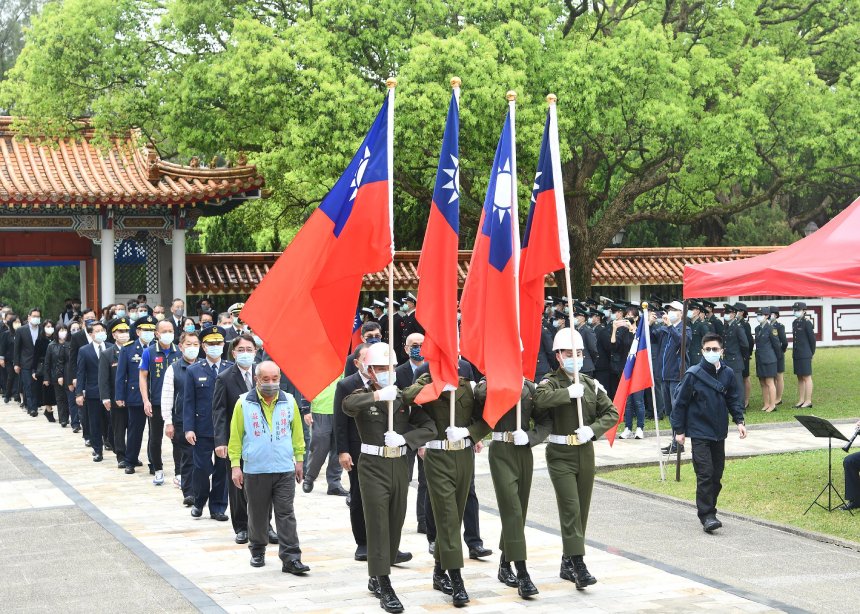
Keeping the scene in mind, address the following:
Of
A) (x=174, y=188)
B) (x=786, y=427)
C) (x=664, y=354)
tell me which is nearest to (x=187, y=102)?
(x=174, y=188)

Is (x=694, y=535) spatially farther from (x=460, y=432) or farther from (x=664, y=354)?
(x=664, y=354)

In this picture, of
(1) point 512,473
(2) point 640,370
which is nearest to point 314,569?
(1) point 512,473

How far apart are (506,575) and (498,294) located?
81.3 inches

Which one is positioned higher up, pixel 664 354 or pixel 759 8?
pixel 759 8

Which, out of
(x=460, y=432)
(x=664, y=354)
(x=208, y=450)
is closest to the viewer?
(x=460, y=432)

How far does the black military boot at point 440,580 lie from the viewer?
8945 millimetres

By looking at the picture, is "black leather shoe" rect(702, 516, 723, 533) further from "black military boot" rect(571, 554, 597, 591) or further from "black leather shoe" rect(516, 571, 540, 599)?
"black leather shoe" rect(516, 571, 540, 599)

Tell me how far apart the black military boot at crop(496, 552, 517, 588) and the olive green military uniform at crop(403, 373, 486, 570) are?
539 mm

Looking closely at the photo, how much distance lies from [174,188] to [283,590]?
1646cm

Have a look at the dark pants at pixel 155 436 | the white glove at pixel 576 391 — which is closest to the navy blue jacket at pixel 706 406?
the white glove at pixel 576 391

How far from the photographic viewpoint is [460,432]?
8.83 meters

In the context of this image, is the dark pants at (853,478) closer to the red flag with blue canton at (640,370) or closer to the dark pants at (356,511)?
the red flag with blue canton at (640,370)

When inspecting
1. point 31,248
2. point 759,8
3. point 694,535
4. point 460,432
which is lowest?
point 694,535

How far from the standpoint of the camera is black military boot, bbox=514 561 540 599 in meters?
8.72
